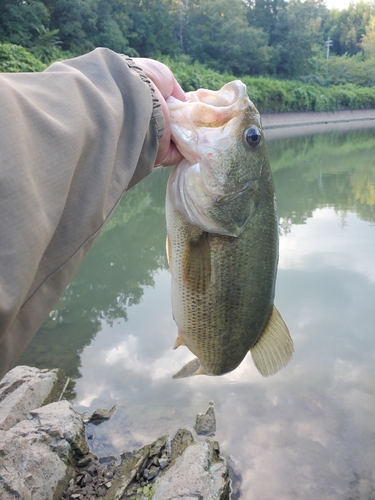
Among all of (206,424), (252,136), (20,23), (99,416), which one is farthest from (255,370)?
(20,23)

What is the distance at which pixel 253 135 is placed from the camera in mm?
1797

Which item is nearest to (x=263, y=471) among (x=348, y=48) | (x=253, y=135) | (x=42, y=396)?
(x=42, y=396)

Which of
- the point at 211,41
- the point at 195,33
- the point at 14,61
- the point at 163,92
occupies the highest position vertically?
the point at 163,92

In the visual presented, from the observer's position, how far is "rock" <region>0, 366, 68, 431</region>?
330 cm

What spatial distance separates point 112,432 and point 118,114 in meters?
3.02

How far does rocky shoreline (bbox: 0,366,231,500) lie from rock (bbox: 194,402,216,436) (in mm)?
19

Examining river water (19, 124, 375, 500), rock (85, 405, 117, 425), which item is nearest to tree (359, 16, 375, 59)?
river water (19, 124, 375, 500)

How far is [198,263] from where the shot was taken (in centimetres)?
188

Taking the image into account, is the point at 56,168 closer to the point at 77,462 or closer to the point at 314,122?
the point at 77,462

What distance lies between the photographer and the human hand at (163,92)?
68.9 inches

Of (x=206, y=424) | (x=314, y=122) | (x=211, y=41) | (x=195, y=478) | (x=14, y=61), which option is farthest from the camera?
(x=211, y=41)

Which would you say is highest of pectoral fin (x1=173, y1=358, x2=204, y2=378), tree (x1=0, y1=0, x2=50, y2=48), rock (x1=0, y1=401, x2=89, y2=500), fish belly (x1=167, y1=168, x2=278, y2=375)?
fish belly (x1=167, y1=168, x2=278, y2=375)

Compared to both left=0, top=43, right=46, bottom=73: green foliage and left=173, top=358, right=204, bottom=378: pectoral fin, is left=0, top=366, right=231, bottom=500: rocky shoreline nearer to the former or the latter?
left=173, top=358, right=204, bottom=378: pectoral fin

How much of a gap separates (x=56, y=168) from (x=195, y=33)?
4799cm
